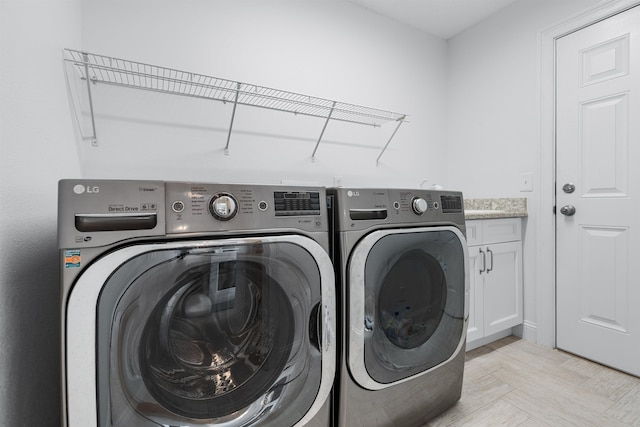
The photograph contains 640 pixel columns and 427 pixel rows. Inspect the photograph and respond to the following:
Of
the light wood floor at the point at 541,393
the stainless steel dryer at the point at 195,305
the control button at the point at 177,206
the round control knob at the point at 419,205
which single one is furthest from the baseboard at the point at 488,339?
the control button at the point at 177,206

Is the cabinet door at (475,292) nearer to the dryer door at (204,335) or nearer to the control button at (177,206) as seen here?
the dryer door at (204,335)

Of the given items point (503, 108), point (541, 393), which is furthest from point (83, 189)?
point (503, 108)

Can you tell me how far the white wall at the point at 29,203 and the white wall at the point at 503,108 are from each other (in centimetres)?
258

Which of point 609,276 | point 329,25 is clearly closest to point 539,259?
point 609,276

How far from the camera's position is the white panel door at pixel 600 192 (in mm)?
1647

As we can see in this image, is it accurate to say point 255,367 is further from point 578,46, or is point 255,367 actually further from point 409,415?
point 578,46

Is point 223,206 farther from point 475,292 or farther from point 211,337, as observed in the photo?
point 475,292

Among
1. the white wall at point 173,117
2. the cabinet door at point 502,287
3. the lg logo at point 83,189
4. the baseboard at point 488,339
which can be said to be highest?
the white wall at point 173,117

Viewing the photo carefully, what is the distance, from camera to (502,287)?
6.43 ft

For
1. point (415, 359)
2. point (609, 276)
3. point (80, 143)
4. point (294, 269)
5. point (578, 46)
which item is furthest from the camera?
point (578, 46)

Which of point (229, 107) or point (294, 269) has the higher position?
point (229, 107)

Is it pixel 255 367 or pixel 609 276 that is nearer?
pixel 255 367

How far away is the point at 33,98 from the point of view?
786mm

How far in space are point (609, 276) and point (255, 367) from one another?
6.85 feet
